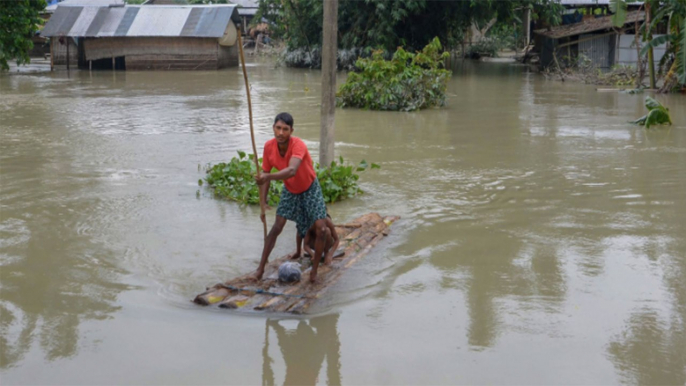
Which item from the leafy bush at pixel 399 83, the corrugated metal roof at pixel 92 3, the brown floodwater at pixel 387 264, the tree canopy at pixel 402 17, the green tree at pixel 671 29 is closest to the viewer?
the brown floodwater at pixel 387 264

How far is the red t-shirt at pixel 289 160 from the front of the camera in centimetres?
473

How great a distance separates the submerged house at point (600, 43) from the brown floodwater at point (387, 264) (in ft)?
37.9

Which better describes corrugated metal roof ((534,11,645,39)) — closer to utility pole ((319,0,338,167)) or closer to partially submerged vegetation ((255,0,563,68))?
partially submerged vegetation ((255,0,563,68))

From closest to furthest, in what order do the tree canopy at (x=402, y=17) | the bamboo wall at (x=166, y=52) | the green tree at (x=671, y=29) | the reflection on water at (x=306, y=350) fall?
the reflection on water at (x=306, y=350) < the green tree at (x=671, y=29) < the tree canopy at (x=402, y=17) < the bamboo wall at (x=166, y=52)

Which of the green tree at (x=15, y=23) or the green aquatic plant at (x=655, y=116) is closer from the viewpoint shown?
the green aquatic plant at (x=655, y=116)

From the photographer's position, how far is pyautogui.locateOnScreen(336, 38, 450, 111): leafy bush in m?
14.7

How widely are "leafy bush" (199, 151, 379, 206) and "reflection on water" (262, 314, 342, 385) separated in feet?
9.91

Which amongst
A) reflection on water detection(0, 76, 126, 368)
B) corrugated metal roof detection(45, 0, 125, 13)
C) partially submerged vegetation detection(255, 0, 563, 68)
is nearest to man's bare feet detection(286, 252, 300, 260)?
reflection on water detection(0, 76, 126, 368)

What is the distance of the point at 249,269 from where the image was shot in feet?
18.3

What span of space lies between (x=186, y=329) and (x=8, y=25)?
1494 centimetres

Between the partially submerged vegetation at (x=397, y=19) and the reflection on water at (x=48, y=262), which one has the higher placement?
the partially submerged vegetation at (x=397, y=19)

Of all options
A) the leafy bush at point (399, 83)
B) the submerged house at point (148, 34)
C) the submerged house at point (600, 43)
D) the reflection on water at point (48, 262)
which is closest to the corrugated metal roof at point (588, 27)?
the submerged house at point (600, 43)

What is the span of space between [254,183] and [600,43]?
1917cm

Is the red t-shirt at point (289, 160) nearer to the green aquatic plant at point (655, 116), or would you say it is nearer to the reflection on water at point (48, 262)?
the reflection on water at point (48, 262)
